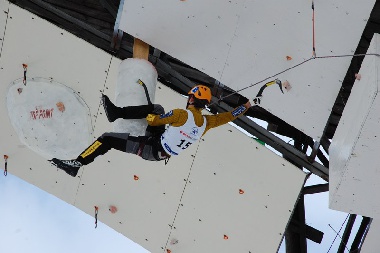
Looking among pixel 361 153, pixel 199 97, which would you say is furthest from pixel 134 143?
pixel 361 153

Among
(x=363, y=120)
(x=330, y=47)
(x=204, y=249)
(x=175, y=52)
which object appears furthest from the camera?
(x=204, y=249)

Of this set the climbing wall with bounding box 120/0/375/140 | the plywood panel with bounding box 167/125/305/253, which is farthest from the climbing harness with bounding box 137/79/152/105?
the plywood panel with bounding box 167/125/305/253

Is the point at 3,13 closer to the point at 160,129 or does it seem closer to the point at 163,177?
the point at 160,129

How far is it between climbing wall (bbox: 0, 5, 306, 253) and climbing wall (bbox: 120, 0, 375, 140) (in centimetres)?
52

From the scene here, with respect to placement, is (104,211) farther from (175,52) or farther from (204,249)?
(175,52)

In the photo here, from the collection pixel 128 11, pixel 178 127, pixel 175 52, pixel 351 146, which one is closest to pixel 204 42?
pixel 175 52

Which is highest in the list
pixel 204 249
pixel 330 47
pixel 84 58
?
pixel 330 47

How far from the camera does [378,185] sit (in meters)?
7.23

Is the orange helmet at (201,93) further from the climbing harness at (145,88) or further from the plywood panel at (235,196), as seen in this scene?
the plywood panel at (235,196)

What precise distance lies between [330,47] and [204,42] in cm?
132

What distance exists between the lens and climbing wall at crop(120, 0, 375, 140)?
7914 millimetres

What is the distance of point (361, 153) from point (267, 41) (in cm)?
172

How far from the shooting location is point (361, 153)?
707 centimetres

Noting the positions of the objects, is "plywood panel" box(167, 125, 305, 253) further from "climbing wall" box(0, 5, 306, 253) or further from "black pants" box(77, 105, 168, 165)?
"black pants" box(77, 105, 168, 165)
